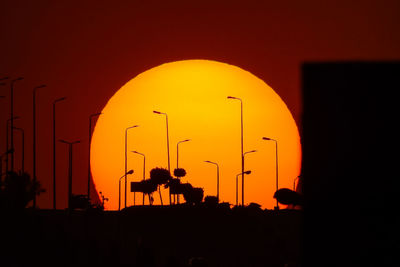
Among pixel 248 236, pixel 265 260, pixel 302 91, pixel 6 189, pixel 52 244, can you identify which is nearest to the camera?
pixel 302 91

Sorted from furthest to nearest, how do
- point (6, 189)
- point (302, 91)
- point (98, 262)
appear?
point (6, 189)
point (98, 262)
point (302, 91)

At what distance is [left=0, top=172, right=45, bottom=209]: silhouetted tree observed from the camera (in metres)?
52.8

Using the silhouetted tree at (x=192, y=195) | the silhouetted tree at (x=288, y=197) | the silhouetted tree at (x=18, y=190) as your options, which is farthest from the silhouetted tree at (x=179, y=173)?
the silhouetted tree at (x=288, y=197)

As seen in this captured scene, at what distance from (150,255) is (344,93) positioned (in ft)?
59.9

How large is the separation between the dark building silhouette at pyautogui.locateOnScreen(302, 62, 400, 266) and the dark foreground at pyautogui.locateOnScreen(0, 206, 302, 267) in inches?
560

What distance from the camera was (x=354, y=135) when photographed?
21.9 ft

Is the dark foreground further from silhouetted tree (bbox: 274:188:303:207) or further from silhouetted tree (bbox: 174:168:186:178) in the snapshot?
silhouetted tree (bbox: 174:168:186:178)

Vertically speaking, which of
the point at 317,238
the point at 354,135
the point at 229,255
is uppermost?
the point at 354,135

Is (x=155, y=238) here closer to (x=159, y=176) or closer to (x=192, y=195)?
(x=192, y=195)

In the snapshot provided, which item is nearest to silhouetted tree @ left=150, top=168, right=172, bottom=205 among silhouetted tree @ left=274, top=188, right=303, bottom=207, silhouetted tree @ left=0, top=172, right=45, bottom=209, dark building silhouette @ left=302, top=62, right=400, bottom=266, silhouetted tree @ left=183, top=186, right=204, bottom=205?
silhouetted tree @ left=183, top=186, right=204, bottom=205

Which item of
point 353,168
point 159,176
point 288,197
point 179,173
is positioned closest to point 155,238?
point 288,197

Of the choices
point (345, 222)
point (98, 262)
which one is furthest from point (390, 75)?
point (98, 262)

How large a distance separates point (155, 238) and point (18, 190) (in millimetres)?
11667

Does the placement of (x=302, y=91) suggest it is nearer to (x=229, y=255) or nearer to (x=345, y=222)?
(x=345, y=222)
